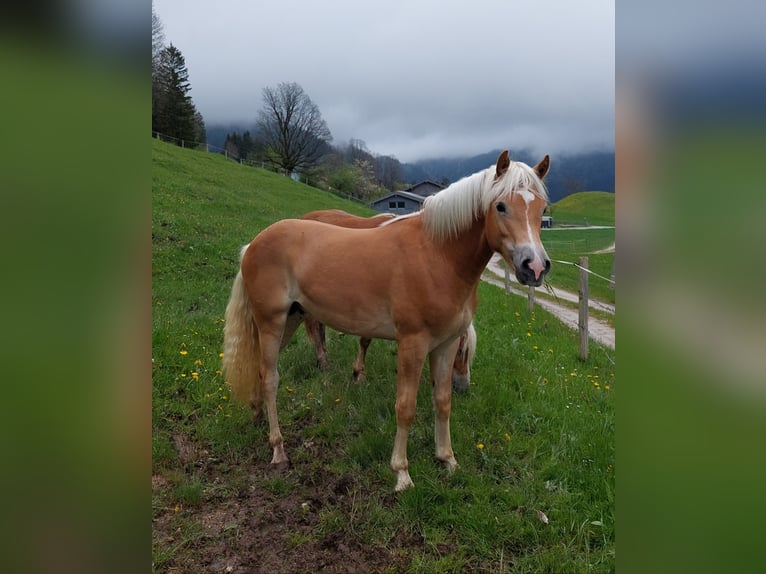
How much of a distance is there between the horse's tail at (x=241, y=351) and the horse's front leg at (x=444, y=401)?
1785 millimetres

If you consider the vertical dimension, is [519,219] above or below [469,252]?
above

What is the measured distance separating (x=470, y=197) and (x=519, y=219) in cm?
48

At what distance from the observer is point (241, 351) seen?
413cm

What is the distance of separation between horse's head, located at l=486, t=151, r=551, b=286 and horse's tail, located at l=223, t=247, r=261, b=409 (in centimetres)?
249

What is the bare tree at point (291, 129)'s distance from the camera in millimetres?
50469

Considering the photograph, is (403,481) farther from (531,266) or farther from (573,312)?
(573,312)

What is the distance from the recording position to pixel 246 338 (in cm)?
417

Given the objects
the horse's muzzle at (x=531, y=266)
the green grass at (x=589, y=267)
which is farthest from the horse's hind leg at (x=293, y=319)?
the green grass at (x=589, y=267)

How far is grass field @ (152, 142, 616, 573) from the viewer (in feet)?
8.54

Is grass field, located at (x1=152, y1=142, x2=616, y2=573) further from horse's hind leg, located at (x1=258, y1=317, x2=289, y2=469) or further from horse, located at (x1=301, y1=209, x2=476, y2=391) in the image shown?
horse's hind leg, located at (x1=258, y1=317, x2=289, y2=469)

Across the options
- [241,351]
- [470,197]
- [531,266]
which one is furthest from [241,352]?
[531,266]

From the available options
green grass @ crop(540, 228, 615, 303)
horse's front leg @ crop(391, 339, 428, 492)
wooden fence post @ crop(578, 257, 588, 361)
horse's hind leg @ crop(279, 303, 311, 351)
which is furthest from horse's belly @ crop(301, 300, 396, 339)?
wooden fence post @ crop(578, 257, 588, 361)
